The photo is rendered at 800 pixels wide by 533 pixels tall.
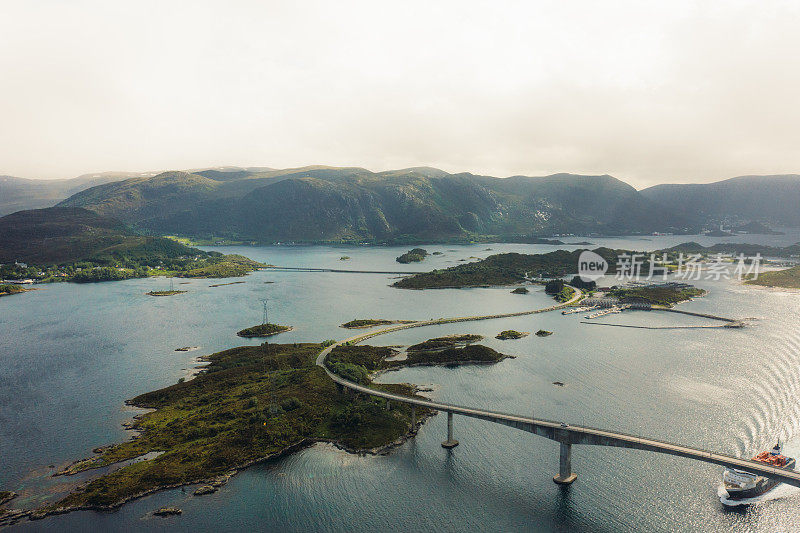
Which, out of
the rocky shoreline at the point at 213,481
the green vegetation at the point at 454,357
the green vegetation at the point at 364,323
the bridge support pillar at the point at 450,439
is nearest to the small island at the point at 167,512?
the rocky shoreline at the point at 213,481

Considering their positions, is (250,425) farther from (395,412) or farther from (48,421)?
(48,421)

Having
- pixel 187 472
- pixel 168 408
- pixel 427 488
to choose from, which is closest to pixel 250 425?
pixel 187 472

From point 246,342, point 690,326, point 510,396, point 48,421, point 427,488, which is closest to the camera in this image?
point 427,488

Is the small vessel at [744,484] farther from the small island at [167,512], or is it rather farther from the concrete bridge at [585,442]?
the small island at [167,512]

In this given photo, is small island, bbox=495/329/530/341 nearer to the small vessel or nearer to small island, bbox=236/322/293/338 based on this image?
small island, bbox=236/322/293/338

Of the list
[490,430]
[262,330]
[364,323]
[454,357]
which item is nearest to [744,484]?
[490,430]

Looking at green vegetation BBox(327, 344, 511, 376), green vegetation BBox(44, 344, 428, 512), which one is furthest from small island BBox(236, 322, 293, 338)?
green vegetation BBox(44, 344, 428, 512)

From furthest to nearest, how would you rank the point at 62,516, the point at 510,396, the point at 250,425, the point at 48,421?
the point at 510,396 < the point at 48,421 < the point at 250,425 < the point at 62,516
